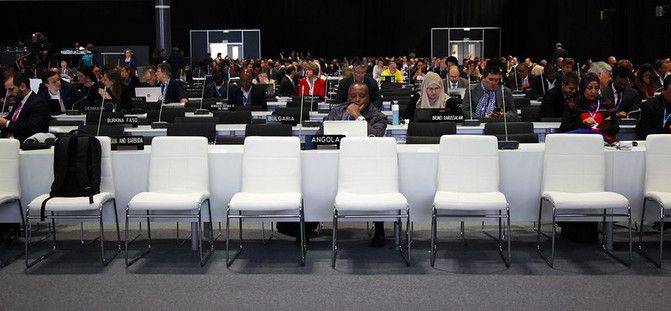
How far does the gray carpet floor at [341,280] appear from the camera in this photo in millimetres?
5028

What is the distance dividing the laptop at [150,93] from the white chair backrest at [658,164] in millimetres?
6973

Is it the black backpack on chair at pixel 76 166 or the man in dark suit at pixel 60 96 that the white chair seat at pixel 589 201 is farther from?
the man in dark suit at pixel 60 96

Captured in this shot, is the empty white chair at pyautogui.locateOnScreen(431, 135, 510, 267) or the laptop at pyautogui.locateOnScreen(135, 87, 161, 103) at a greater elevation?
the laptop at pyautogui.locateOnScreen(135, 87, 161, 103)

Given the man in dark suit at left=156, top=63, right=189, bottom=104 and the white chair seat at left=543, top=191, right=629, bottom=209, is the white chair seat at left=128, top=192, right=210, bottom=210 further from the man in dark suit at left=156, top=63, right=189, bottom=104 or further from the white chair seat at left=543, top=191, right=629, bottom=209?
the man in dark suit at left=156, top=63, right=189, bottom=104

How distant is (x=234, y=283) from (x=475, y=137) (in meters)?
2.06

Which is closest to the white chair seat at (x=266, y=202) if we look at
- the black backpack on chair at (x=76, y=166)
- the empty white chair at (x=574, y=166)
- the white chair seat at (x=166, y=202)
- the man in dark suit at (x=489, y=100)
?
the white chair seat at (x=166, y=202)

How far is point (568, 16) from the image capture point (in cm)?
2345

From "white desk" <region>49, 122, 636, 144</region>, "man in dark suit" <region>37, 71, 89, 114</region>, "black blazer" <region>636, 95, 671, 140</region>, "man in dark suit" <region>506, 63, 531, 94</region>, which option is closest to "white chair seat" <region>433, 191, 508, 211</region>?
"black blazer" <region>636, 95, 671, 140</region>

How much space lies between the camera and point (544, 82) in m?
13.2

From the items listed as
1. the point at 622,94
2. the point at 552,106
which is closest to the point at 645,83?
the point at 622,94

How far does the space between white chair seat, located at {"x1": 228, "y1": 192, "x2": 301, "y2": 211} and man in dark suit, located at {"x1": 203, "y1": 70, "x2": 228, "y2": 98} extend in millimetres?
7569

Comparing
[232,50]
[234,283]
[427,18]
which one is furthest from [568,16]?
A: [234,283]

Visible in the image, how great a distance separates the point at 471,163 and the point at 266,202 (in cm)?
154

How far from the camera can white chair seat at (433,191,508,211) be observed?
5.75 metres
